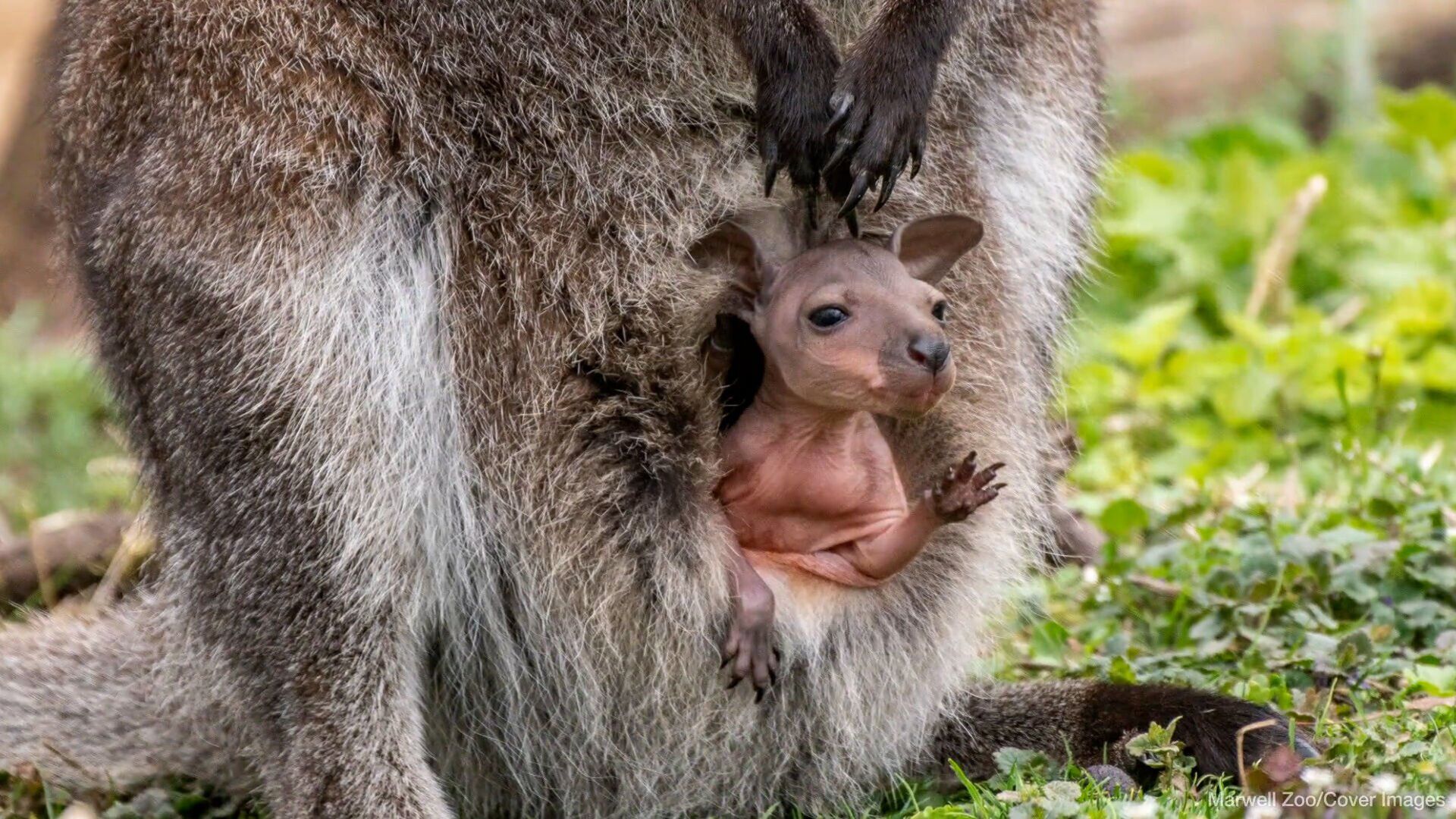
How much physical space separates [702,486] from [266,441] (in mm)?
823

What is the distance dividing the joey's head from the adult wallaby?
0.31 feet

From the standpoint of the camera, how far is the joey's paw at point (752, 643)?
366cm

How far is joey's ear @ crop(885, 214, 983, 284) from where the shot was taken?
375cm

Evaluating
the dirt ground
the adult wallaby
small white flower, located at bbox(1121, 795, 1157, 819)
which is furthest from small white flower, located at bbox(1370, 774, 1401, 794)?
the dirt ground

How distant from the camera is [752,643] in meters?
3.66

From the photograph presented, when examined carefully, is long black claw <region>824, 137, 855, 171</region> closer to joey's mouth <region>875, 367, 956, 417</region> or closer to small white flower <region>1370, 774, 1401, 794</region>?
joey's mouth <region>875, 367, 956, 417</region>

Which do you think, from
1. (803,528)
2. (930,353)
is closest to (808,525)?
(803,528)

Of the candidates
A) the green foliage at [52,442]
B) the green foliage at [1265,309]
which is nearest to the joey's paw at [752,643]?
the green foliage at [1265,309]

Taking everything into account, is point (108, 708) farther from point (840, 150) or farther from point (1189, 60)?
point (1189, 60)

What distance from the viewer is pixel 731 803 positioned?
3.96 m

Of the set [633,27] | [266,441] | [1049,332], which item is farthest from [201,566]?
[1049,332]

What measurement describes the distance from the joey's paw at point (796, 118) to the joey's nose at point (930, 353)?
1.45 ft

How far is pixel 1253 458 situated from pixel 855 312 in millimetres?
2681

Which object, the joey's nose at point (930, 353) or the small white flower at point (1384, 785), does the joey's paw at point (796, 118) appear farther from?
the small white flower at point (1384, 785)
